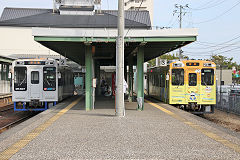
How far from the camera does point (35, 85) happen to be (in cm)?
1691

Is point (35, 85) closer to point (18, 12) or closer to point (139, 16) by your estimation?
point (139, 16)

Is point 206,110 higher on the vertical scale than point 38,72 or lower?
lower

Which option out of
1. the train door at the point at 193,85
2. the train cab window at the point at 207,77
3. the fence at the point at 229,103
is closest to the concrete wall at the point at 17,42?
the fence at the point at 229,103

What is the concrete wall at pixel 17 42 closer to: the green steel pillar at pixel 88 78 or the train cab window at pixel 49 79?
the train cab window at pixel 49 79

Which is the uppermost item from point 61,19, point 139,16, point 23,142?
point 139,16

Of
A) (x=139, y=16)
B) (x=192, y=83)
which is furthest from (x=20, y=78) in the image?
(x=139, y=16)

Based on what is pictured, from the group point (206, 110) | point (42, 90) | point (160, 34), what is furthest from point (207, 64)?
point (42, 90)

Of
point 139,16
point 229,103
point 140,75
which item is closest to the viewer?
point 140,75

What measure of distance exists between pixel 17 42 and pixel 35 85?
3810 cm

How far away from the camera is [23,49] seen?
51.9 meters

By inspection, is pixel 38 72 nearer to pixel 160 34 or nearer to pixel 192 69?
pixel 160 34

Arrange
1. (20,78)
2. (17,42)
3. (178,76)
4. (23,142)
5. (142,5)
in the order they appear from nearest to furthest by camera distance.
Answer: (23,142) → (20,78) → (178,76) → (17,42) → (142,5)

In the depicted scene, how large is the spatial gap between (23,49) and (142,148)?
159 ft

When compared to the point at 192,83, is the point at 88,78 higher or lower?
higher
